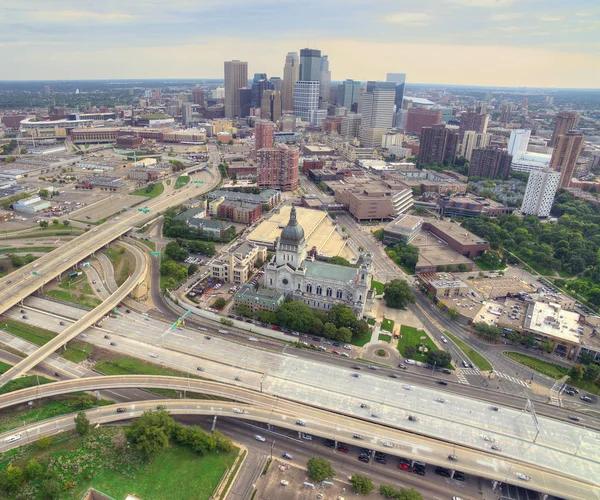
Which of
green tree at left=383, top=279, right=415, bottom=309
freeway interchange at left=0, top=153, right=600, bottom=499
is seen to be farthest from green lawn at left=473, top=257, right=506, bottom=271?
freeway interchange at left=0, top=153, right=600, bottom=499

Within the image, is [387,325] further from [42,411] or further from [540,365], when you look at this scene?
[42,411]

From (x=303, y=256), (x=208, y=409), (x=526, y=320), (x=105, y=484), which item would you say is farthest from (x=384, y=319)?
(x=105, y=484)

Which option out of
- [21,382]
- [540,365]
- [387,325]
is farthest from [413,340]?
[21,382]

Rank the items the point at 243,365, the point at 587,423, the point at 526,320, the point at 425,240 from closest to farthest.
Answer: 1. the point at 587,423
2. the point at 243,365
3. the point at 526,320
4. the point at 425,240

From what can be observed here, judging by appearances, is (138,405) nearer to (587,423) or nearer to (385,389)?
(385,389)

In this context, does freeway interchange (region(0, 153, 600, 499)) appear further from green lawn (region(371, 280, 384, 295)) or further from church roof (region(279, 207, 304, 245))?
green lawn (region(371, 280, 384, 295))
